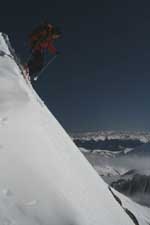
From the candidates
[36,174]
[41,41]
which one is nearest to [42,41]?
[41,41]

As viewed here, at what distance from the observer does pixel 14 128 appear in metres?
14.6

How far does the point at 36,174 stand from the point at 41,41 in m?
14.2

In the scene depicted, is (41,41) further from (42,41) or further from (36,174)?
(36,174)

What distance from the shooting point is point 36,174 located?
1265 centimetres

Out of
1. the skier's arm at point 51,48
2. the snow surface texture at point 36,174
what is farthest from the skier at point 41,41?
the snow surface texture at point 36,174

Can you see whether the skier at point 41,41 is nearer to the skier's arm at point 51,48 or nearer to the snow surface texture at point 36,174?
the skier's arm at point 51,48

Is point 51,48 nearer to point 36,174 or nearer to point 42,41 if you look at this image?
point 42,41

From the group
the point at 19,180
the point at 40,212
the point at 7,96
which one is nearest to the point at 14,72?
the point at 7,96

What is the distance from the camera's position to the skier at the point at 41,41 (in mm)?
24953

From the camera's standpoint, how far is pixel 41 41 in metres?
25.0

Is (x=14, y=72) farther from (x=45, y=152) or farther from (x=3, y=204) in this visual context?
(x=3, y=204)

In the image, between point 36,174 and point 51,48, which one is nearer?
point 36,174

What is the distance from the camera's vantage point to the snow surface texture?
36.0 feet

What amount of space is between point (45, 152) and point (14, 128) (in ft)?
5.06
